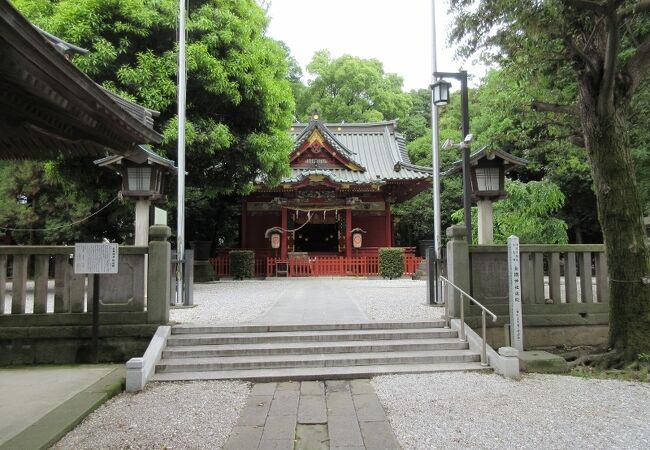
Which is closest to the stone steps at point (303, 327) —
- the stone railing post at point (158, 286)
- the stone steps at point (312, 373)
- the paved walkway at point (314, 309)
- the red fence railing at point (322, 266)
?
the paved walkway at point (314, 309)

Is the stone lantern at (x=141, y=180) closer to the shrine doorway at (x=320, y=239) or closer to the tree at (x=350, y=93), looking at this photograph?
the shrine doorway at (x=320, y=239)

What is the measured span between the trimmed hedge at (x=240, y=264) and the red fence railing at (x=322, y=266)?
2.81 feet

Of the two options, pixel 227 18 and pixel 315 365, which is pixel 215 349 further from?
pixel 227 18

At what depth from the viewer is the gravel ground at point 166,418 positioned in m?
3.63

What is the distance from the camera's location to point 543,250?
284 inches

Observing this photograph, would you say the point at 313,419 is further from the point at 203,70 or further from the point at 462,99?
the point at 203,70

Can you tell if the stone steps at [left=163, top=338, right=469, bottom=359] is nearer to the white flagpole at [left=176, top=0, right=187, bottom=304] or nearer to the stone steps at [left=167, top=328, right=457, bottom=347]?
the stone steps at [left=167, top=328, right=457, bottom=347]

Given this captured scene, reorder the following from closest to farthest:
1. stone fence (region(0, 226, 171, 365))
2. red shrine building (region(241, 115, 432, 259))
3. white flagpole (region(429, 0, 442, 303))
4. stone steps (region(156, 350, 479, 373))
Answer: stone steps (region(156, 350, 479, 373)) → stone fence (region(0, 226, 171, 365)) → white flagpole (region(429, 0, 442, 303)) → red shrine building (region(241, 115, 432, 259))

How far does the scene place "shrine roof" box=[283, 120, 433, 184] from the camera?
17.8 meters

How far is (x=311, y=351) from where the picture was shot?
19.8 ft

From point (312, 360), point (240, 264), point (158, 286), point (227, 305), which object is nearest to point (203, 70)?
point (227, 305)

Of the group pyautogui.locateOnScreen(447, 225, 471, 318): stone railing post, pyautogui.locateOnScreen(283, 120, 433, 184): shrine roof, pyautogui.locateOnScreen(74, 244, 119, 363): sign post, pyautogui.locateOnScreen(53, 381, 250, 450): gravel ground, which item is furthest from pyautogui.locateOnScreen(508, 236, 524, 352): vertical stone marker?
pyautogui.locateOnScreen(283, 120, 433, 184): shrine roof

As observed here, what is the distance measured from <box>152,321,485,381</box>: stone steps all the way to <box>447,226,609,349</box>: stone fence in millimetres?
999

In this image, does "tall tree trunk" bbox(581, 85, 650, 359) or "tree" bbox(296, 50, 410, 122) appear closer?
"tall tree trunk" bbox(581, 85, 650, 359)
